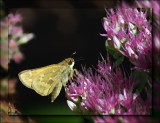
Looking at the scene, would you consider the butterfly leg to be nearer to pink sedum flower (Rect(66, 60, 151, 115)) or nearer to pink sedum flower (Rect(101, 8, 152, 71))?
pink sedum flower (Rect(66, 60, 151, 115))

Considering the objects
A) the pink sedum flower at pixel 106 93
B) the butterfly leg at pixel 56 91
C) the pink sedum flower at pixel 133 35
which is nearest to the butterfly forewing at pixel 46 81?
the butterfly leg at pixel 56 91

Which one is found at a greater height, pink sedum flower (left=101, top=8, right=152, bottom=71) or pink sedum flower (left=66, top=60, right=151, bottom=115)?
pink sedum flower (left=101, top=8, right=152, bottom=71)

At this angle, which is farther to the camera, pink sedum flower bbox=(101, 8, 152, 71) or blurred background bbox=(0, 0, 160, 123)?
blurred background bbox=(0, 0, 160, 123)

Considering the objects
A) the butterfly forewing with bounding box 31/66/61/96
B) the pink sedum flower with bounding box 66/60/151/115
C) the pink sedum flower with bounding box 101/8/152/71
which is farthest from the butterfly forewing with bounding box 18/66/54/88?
the pink sedum flower with bounding box 101/8/152/71

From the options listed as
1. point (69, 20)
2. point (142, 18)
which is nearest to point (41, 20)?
point (69, 20)

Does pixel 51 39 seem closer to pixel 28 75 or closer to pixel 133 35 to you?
pixel 28 75

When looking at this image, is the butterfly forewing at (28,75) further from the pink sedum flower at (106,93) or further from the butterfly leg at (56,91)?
the pink sedum flower at (106,93)

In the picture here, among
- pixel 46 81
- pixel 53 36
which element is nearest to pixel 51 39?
pixel 53 36
